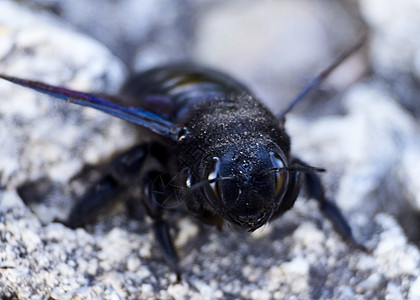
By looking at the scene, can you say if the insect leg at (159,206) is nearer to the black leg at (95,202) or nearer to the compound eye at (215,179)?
the black leg at (95,202)

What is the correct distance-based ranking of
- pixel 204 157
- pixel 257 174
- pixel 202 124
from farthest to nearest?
1. pixel 202 124
2. pixel 204 157
3. pixel 257 174

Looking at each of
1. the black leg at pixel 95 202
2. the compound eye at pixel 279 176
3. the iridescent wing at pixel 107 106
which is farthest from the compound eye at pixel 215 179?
the black leg at pixel 95 202


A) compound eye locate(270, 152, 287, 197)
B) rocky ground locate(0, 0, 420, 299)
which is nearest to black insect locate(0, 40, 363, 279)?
compound eye locate(270, 152, 287, 197)

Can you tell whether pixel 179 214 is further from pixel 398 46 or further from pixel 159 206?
pixel 398 46

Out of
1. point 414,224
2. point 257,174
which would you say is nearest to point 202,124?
point 257,174

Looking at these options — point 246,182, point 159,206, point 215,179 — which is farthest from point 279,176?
point 159,206

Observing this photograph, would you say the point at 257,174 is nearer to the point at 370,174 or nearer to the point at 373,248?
the point at 373,248
